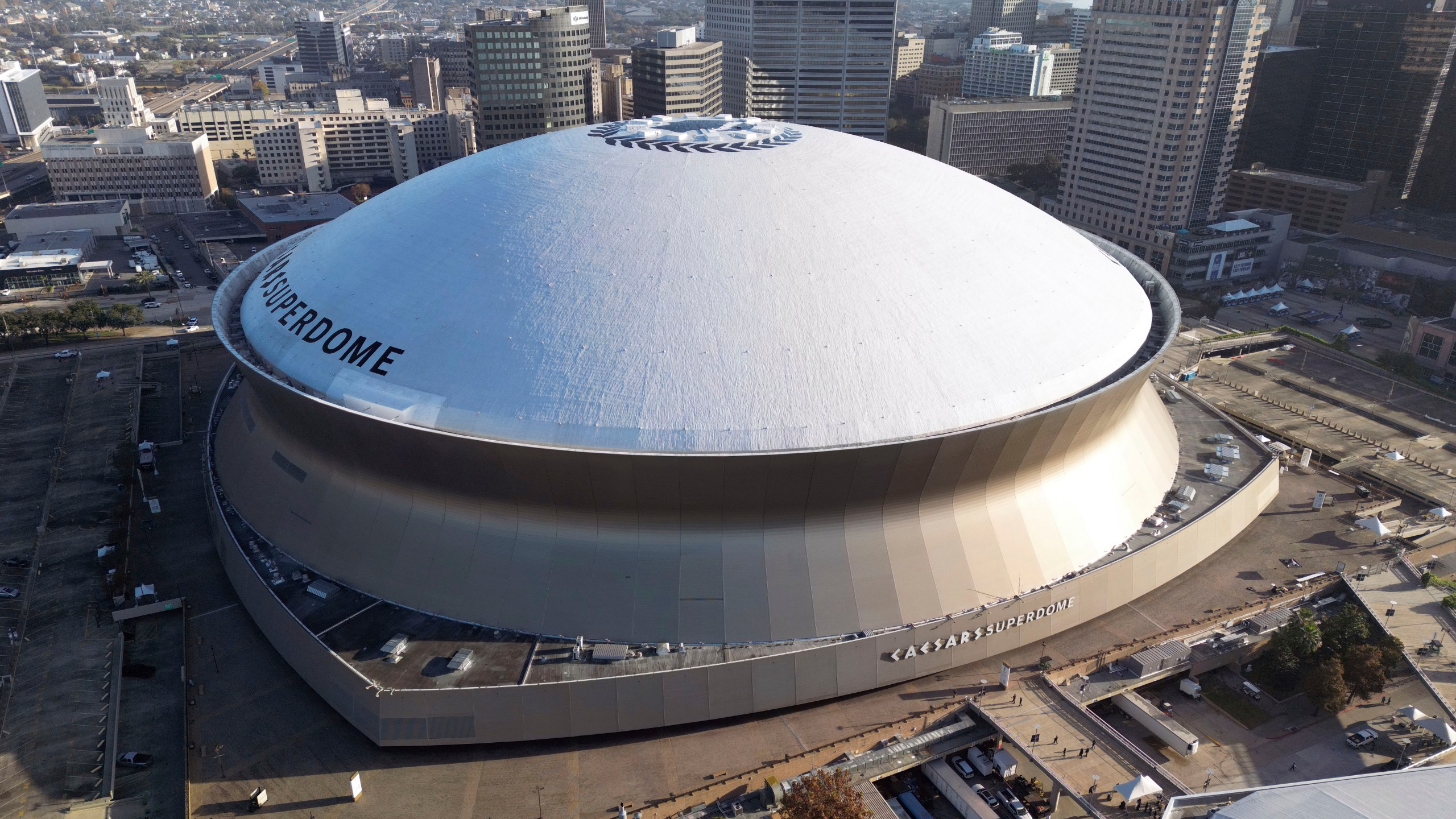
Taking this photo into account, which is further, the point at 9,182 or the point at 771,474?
the point at 9,182

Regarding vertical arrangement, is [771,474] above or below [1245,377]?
above

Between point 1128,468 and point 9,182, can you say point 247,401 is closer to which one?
point 1128,468

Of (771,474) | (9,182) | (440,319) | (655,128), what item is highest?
(655,128)

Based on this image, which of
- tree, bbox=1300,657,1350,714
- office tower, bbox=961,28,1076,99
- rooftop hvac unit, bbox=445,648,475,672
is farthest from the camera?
office tower, bbox=961,28,1076,99

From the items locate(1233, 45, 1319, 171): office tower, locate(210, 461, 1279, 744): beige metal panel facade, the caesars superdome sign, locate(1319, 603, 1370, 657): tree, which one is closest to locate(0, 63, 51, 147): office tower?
the caesars superdome sign

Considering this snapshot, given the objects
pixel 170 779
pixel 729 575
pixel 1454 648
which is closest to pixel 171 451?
pixel 170 779

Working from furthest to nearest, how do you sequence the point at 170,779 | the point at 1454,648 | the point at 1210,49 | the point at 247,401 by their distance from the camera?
the point at 1210,49 < the point at 247,401 < the point at 1454,648 < the point at 170,779

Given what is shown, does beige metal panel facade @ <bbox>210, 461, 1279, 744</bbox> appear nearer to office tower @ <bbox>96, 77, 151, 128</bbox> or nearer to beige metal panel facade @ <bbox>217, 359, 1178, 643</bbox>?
beige metal panel facade @ <bbox>217, 359, 1178, 643</bbox>

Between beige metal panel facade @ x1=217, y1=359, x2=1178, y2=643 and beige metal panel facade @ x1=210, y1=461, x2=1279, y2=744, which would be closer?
beige metal panel facade @ x1=210, y1=461, x2=1279, y2=744
